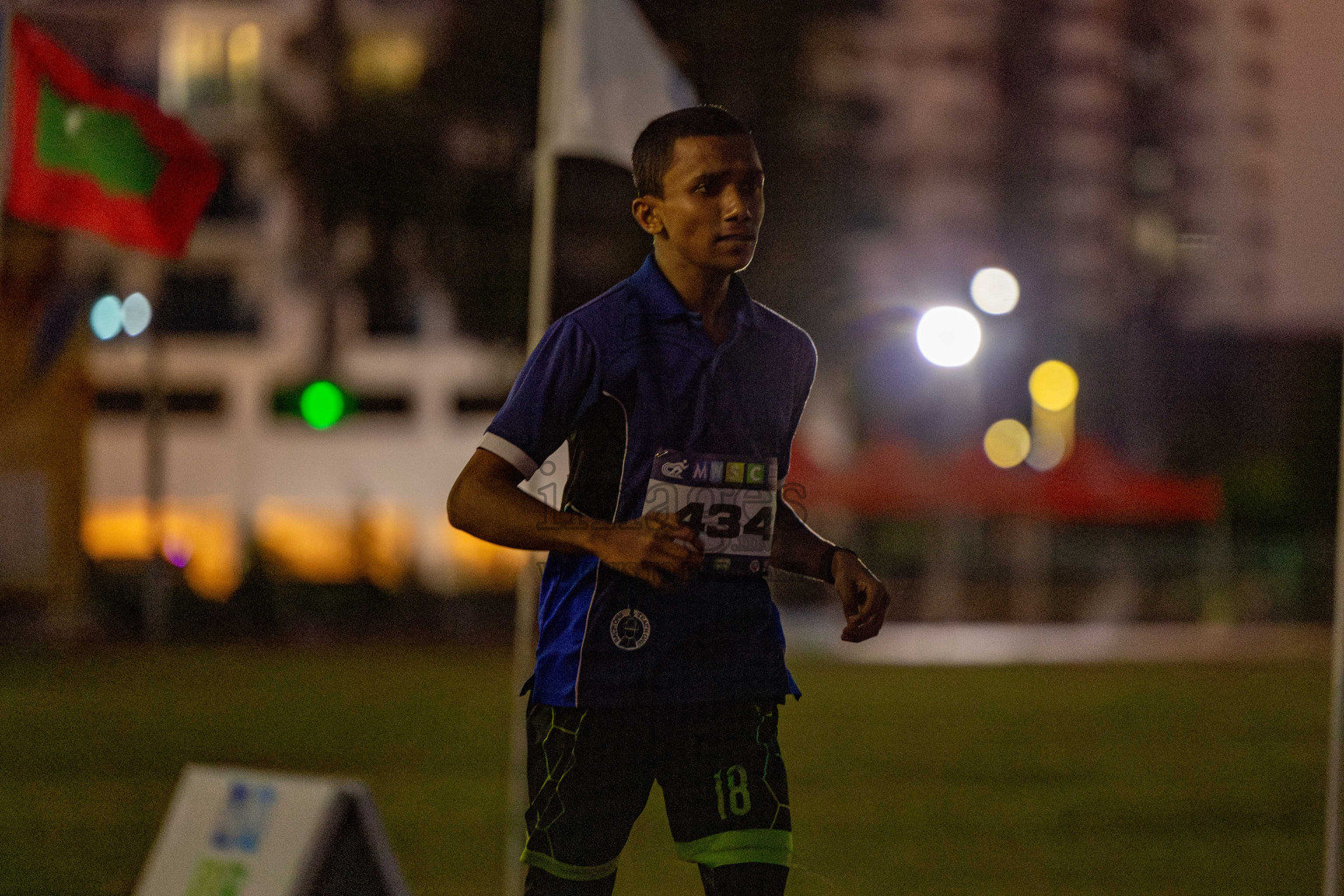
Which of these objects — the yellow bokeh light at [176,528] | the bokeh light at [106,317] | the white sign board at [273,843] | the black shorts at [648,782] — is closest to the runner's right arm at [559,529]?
the black shorts at [648,782]

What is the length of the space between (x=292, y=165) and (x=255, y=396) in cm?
2474

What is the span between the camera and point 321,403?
12664mm

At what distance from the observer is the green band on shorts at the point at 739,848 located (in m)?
2.93

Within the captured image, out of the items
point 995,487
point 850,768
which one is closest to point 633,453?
point 850,768

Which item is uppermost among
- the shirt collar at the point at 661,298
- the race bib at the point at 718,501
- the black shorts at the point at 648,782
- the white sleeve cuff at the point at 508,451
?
the shirt collar at the point at 661,298

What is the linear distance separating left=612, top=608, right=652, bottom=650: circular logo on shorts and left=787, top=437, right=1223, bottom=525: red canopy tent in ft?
85.8

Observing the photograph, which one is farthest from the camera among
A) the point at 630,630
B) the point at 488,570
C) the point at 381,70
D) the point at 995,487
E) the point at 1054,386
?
the point at 1054,386

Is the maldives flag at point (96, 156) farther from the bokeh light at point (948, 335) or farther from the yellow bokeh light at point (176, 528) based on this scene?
the yellow bokeh light at point (176, 528)

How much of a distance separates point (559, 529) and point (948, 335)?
2.70 m

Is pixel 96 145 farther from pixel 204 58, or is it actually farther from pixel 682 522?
pixel 204 58

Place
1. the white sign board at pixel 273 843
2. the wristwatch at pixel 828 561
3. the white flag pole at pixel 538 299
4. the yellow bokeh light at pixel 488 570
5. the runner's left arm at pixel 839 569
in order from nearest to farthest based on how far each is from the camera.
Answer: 1. the runner's left arm at pixel 839 569
2. the wristwatch at pixel 828 561
3. the white sign board at pixel 273 843
4. the white flag pole at pixel 538 299
5. the yellow bokeh light at pixel 488 570

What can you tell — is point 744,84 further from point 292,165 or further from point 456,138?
point 292,165

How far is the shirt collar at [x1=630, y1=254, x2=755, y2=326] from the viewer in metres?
2.95

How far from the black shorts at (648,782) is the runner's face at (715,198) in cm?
73
